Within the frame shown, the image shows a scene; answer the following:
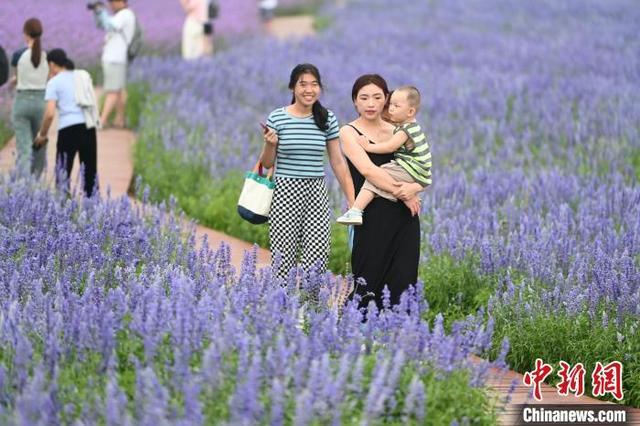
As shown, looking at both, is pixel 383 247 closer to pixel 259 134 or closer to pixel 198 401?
pixel 198 401

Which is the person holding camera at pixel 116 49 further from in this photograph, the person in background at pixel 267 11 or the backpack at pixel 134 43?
the person in background at pixel 267 11

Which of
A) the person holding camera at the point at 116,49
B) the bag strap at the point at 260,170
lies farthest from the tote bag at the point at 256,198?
the person holding camera at the point at 116,49

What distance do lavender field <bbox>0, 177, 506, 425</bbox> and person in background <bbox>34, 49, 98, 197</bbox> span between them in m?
4.08

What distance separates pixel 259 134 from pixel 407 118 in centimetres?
660

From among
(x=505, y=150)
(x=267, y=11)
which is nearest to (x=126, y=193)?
(x=505, y=150)

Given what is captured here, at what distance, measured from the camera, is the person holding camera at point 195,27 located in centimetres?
1892

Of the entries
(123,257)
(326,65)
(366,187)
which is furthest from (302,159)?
(326,65)

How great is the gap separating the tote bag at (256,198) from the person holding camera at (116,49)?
7.85 metres

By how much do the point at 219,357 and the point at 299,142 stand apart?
A: 2426mm

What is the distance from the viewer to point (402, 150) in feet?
21.1

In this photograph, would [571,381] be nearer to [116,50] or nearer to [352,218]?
[352,218]

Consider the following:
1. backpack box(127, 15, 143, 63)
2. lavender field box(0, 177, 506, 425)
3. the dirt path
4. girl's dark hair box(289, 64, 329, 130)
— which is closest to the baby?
girl's dark hair box(289, 64, 329, 130)

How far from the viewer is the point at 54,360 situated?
470cm

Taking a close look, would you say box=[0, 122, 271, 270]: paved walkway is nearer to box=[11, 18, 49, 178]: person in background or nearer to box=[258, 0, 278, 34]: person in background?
box=[11, 18, 49, 178]: person in background
